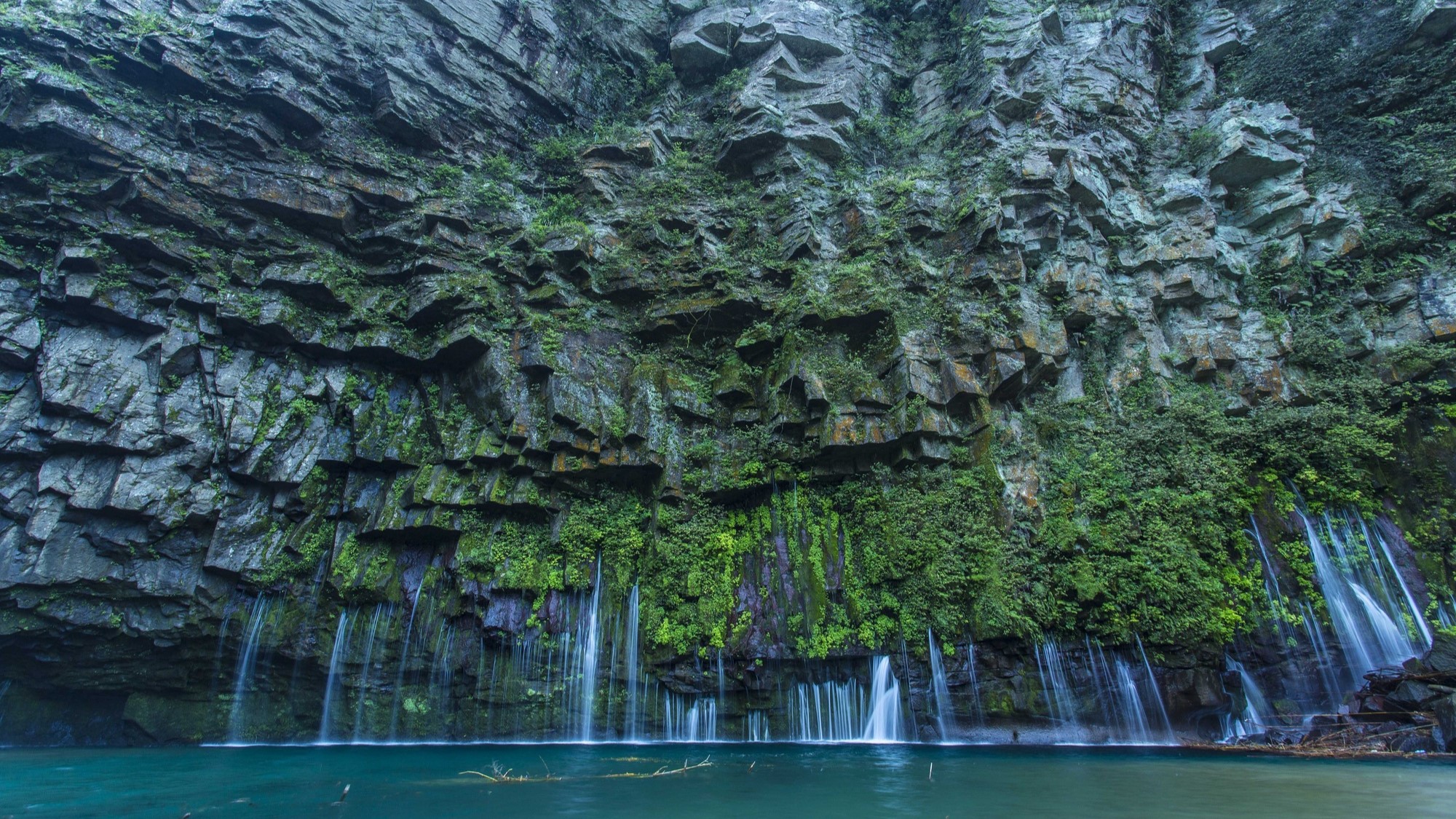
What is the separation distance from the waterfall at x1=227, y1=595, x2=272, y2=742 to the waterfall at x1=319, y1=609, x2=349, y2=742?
4.76 feet

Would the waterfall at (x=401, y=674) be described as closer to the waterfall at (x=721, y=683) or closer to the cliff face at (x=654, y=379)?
the cliff face at (x=654, y=379)

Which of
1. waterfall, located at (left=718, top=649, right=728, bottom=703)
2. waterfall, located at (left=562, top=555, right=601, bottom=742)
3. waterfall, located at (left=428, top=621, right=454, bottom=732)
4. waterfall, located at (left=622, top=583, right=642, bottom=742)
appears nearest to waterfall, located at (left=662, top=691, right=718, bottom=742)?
waterfall, located at (left=718, top=649, right=728, bottom=703)

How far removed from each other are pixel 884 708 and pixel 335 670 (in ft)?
37.1

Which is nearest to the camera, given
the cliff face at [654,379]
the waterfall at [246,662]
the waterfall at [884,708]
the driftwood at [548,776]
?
the driftwood at [548,776]

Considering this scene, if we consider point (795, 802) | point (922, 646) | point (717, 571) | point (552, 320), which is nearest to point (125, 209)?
point (552, 320)

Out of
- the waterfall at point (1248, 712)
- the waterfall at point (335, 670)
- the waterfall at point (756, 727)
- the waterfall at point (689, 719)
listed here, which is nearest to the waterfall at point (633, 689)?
the waterfall at point (689, 719)

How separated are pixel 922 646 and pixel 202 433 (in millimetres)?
15285

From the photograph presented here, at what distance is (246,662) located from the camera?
42.0 ft

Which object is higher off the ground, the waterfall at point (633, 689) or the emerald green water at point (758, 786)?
the waterfall at point (633, 689)

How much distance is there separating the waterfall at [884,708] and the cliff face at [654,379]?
1.71 feet

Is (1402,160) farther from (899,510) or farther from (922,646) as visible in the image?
(922,646)

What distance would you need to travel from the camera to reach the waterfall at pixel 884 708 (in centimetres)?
1148

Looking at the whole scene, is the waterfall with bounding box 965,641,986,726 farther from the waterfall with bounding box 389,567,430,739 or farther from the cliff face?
the waterfall with bounding box 389,567,430,739

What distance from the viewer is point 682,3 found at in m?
22.2
